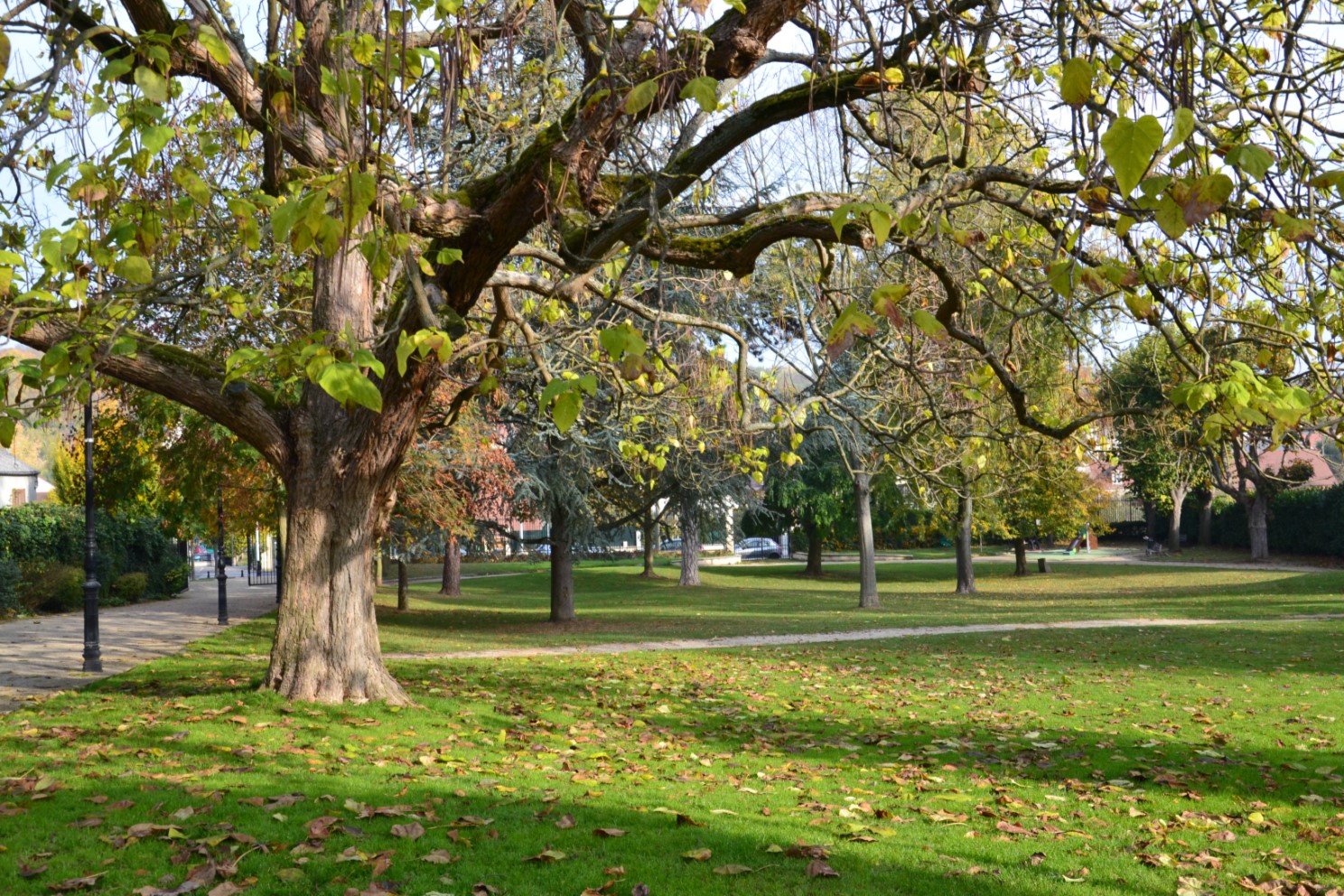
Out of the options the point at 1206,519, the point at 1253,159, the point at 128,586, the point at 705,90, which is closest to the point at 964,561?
the point at 1206,519

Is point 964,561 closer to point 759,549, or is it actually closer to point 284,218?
point 759,549

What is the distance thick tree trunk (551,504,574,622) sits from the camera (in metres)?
24.9

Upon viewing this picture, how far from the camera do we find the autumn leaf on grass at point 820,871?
204 inches

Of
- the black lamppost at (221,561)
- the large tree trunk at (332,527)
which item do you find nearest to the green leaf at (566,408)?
the large tree trunk at (332,527)

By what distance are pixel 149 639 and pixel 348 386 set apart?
18.6m

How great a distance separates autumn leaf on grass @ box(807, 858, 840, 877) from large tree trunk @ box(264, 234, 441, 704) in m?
6.27

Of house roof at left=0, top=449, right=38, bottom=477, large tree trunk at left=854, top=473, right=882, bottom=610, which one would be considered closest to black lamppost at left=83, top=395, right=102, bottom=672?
large tree trunk at left=854, top=473, right=882, bottom=610

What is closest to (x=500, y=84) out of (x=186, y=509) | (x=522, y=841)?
(x=522, y=841)

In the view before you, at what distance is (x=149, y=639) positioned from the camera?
63.8 ft

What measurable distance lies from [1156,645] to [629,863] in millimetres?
14894

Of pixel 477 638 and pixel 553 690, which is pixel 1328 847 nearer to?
pixel 553 690

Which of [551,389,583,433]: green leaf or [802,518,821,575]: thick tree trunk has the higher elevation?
[551,389,583,433]: green leaf

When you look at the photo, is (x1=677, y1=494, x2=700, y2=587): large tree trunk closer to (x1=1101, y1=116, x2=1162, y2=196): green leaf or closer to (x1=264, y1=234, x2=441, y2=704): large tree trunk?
(x1=264, y1=234, x2=441, y2=704): large tree trunk

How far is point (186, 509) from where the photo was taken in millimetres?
22438
